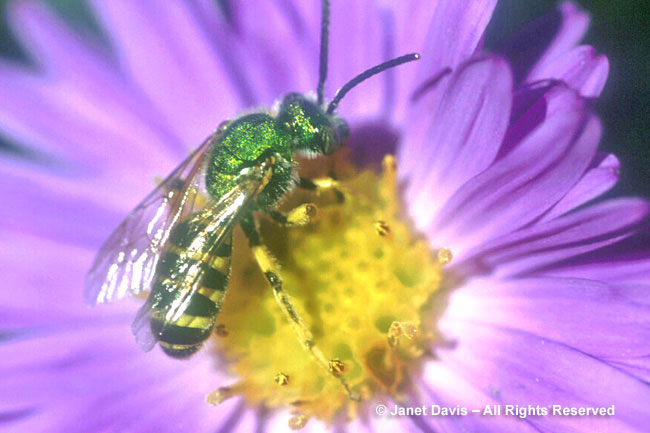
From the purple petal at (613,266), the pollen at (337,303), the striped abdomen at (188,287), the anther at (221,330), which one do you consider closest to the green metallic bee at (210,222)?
the striped abdomen at (188,287)

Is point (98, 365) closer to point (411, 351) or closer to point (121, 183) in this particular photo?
point (121, 183)

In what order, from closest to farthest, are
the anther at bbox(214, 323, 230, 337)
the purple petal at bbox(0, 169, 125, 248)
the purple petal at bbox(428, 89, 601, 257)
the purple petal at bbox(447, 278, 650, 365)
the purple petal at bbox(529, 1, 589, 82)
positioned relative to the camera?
the purple petal at bbox(428, 89, 601, 257) → the purple petal at bbox(447, 278, 650, 365) → the purple petal at bbox(529, 1, 589, 82) → the anther at bbox(214, 323, 230, 337) → the purple petal at bbox(0, 169, 125, 248)

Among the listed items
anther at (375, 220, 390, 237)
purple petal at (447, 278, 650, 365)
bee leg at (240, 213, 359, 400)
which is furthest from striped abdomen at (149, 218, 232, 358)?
purple petal at (447, 278, 650, 365)

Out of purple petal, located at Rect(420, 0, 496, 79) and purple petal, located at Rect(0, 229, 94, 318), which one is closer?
purple petal, located at Rect(420, 0, 496, 79)

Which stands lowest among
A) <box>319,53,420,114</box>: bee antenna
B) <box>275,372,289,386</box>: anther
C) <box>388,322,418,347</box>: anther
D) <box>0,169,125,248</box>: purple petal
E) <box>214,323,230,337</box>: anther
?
<box>388,322,418,347</box>: anther

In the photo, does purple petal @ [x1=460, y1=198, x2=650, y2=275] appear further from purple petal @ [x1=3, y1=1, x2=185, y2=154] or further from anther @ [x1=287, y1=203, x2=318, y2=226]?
purple petal @ [x1=3, y1=1, x2=185, y2=154]

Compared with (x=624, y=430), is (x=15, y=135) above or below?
above

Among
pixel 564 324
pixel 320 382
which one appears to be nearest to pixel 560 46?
pixel 564 324
